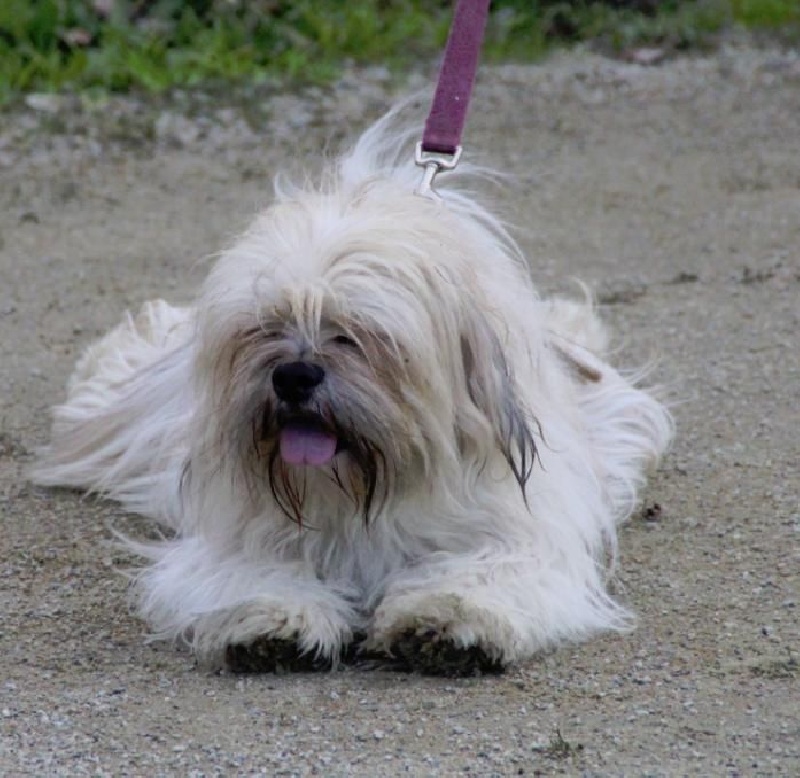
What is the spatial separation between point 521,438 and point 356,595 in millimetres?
535

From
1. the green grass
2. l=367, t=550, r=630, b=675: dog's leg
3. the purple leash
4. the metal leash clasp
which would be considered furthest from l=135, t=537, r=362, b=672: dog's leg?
the green grass

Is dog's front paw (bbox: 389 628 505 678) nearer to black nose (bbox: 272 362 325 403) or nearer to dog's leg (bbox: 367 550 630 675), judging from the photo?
dog's leg (bbox: 367 550 630 675)

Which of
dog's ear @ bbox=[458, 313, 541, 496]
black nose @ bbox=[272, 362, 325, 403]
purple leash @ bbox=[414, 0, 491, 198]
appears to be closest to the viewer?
black nose @ bbox=[272, 362, 325, 403]

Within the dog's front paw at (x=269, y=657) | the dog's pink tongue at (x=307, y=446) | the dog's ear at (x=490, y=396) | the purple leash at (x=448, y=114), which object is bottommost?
the dog's front paw at (x=269, y=657)

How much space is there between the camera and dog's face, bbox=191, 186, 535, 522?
374 centimetres

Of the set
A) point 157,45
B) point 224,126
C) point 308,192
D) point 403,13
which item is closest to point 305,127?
point 224,126

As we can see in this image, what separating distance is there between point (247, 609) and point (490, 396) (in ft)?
2.38

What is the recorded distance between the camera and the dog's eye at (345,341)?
377 cm

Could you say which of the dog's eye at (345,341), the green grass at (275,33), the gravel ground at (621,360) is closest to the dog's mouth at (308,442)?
the dog's eye at (345,341)

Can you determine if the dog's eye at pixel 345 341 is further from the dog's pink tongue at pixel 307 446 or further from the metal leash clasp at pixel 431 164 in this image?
the metal leash clasp at pixel 431 164

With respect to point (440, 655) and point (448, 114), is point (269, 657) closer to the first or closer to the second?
point (440, 655)

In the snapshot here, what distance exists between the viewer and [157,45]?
9.52m

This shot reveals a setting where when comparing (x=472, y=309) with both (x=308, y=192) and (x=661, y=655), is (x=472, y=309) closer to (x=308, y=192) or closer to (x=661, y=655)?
(x=308, y=192)

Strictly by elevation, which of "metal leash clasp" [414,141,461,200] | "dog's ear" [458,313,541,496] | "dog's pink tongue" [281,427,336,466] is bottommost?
"dog's pink tongue" [281,427,336,466]
